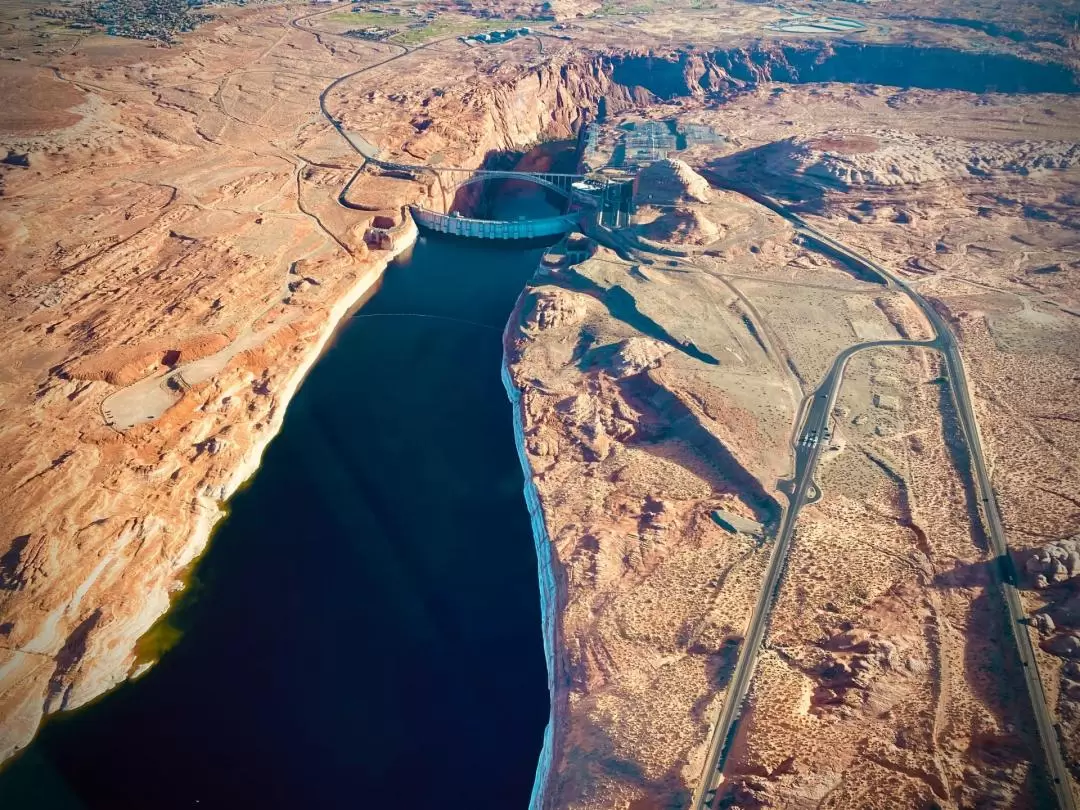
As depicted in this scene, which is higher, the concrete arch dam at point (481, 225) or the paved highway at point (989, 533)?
the paved highway at point (989, 533)

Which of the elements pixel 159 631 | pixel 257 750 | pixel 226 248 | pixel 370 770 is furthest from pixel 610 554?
pixel 226 248

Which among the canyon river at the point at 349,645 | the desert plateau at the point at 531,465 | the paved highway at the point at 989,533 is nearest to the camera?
the paved highway at the point at 989,533

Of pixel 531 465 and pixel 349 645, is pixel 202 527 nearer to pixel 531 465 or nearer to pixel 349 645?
pixel 349 645

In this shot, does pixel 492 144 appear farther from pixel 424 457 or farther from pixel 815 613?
pixel 815 613

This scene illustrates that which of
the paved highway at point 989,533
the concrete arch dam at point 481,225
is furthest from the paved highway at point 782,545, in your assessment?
the concrete arch dam at point 481,225

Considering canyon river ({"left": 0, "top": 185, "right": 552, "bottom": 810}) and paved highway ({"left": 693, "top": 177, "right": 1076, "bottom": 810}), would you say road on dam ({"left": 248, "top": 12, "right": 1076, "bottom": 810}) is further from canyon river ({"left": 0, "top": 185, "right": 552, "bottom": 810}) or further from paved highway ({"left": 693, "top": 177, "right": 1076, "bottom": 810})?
canyon river ({"left": 0, "top": 185, "right": 552, "bottom": 810})

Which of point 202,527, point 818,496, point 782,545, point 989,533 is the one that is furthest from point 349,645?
point 989,533

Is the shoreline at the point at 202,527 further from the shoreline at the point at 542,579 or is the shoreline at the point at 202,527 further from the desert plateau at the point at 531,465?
the shoreline at the point at 542,579

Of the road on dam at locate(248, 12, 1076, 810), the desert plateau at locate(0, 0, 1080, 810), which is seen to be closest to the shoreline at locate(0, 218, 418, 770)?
the desert plateau at locate(0, 0, 1080, 810)
